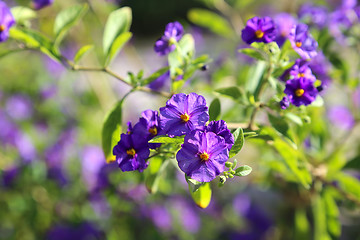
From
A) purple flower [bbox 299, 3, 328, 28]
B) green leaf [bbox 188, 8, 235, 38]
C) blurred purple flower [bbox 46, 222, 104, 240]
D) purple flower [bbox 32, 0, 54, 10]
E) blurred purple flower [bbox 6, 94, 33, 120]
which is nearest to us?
purple flower [bbox 32, 0, 54, 10]

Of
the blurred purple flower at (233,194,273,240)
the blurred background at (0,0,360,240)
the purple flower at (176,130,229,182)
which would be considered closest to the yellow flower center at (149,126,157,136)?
the purple flower at (176,130,229,182)

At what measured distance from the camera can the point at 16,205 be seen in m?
1.75

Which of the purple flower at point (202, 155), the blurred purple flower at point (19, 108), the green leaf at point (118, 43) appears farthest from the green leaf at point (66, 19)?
the blurred purple flower at point (19, 108)

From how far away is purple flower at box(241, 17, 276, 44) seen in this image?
86 centimetres

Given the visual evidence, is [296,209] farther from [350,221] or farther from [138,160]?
[138,160]

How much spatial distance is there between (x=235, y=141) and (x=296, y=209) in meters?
1.21

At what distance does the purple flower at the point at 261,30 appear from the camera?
863mm

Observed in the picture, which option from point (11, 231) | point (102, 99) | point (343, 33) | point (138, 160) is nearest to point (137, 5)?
point (102, 99)

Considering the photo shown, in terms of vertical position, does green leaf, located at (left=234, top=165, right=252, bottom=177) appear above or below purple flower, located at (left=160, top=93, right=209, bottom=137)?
below

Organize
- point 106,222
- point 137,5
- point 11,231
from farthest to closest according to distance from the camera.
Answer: point 137,5 → point 11,231 → point 106,222

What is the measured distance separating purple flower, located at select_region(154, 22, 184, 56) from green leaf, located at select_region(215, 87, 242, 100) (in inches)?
7.4

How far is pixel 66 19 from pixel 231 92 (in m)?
0.53

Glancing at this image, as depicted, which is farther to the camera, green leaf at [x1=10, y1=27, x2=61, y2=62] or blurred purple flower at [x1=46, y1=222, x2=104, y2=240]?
blurred purple flower at [x1=46, y1=222, x2=104, y2=240]

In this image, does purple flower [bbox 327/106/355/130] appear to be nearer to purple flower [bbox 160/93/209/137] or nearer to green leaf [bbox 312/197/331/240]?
green leaf [bbox 312/197/331/240]
